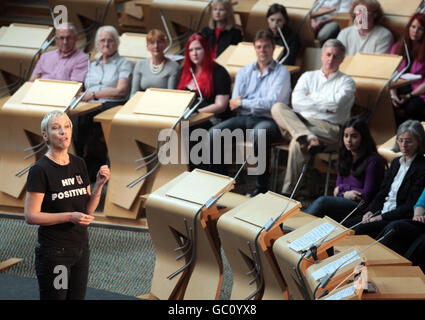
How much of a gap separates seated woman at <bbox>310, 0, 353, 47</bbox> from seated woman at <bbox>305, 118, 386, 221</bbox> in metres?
1.91

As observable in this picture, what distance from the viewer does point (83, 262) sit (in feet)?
9.75

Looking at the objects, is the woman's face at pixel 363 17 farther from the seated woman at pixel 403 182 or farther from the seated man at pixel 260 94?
Result: the seated woman at pixel 403 182

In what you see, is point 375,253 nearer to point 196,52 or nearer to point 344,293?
point 344,293

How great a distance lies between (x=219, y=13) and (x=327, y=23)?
2.92 feet

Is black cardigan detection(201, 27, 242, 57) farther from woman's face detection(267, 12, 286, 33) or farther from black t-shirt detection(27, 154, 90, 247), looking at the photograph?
black t-shirt detection(27, 154, 90, 247)

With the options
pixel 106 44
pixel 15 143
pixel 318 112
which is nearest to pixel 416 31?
pixel 318 112

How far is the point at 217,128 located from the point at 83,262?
A: 2180 mm

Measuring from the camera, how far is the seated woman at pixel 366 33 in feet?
18.3

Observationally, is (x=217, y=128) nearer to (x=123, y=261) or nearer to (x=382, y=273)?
(x=123, y=261)

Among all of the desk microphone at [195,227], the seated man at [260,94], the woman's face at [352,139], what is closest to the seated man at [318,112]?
the seated man at [260,94]

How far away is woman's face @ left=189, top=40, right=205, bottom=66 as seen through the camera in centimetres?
504

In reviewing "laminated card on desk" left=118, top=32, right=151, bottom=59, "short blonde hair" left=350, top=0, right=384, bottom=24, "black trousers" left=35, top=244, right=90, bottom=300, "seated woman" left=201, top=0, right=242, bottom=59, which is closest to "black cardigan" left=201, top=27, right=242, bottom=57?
"seated woman" left=201, top=0, right=242, bottom=59

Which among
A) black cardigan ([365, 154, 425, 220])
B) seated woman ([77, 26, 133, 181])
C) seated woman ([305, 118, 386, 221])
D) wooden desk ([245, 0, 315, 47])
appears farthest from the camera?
wooden desk ([245, 0, 315, 47])
